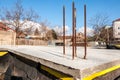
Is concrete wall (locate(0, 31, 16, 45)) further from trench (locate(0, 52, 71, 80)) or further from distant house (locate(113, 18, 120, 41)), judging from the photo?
distant house (locate(113, 18, 120, 41))

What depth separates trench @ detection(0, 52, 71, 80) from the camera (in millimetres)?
3051

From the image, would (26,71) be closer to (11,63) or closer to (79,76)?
(11,63)

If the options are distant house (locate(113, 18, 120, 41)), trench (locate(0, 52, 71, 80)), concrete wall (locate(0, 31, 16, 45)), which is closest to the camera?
trench (locate(0, 52, 71, 80))

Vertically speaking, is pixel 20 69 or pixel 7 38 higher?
pixel 7 38

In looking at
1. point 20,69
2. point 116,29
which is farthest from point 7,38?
point 116,29

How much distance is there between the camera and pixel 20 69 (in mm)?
3691

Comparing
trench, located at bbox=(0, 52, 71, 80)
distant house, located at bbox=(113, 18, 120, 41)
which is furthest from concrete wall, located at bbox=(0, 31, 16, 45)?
distant house, located at bbox=(113, 18, 120, 41)

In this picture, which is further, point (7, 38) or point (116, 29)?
point (116, 29)

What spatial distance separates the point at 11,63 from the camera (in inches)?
158

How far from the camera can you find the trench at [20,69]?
305cm

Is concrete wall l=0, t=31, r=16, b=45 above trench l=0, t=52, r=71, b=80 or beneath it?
above

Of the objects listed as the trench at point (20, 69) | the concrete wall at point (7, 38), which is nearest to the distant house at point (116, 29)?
the concrete wall at point (7, 38)

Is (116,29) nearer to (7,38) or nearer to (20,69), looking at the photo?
(7,38)

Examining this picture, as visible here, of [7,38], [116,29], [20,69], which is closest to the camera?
[20,69]
